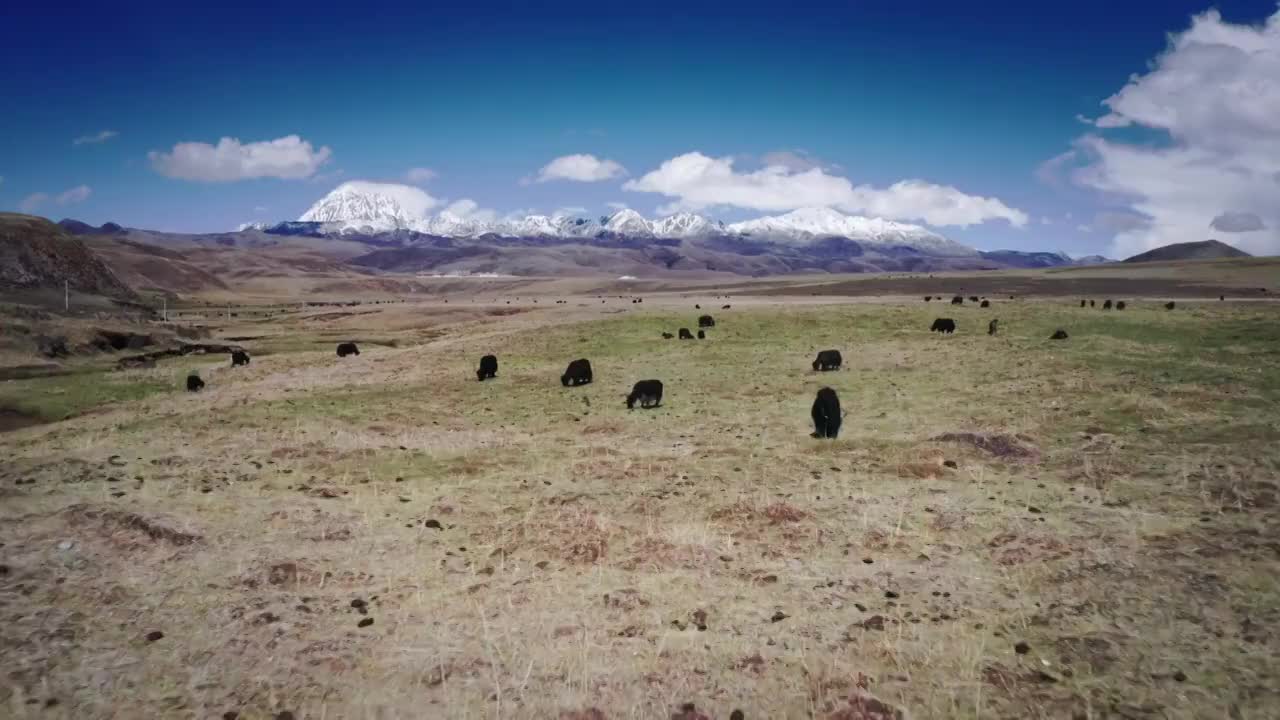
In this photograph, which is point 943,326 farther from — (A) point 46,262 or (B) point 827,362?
(A) point 46,262

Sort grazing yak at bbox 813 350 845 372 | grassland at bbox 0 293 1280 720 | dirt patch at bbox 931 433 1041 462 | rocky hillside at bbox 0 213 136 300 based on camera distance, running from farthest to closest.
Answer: rocky hillside at bbox 0 213 136 300, grazing yak at bbox 813 350 845 372, dirt patch at bbox 931 433 1041 462, grassland at bbox 0 293 1280 720

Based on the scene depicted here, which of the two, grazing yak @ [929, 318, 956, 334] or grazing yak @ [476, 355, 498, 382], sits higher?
grazing yak @ [929, 318, 956, 334]

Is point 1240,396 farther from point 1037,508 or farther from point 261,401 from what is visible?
point 261,401

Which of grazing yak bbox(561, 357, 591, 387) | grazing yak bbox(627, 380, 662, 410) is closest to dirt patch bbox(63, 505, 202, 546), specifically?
grazing yak bbox(627, 380, 662, 410)

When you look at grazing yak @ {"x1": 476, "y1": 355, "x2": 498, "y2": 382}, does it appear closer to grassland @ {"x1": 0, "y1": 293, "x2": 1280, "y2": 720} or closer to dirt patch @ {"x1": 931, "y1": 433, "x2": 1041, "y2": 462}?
grassland @ {"x1": 0, "y1": 293, "x2": 1280, "y2": 720}

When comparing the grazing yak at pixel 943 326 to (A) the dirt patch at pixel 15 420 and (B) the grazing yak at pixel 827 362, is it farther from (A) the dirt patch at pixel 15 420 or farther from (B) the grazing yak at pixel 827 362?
(A) the dirt patch at pixel 15 420

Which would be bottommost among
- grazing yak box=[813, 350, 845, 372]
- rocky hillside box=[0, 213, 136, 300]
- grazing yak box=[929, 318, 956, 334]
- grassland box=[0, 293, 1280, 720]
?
grassland box=[0, 293, 1280, 720]

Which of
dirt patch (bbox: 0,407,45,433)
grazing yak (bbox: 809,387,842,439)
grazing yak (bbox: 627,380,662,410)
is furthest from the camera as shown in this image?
dirt patch (bbox: 0,407,45,433)

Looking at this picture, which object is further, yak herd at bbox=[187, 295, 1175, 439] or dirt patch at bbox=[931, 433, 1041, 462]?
yak herd at bbox=[187, 295, 1175, 439]

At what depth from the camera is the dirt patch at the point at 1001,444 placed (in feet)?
47.5

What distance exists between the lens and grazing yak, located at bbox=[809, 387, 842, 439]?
56.1 ft

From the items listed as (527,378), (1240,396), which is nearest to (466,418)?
(527,378)

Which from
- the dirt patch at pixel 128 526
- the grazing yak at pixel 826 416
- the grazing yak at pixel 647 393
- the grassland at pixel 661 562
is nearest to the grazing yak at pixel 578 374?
the grazing yak at pixel 647 393

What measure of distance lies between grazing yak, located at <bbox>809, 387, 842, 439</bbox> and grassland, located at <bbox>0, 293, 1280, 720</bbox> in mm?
489
